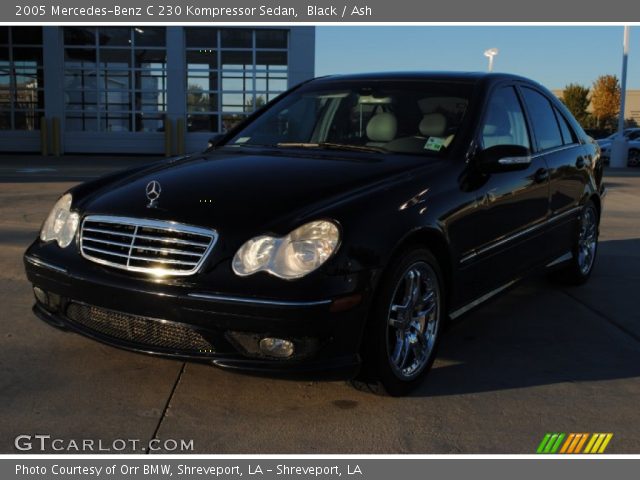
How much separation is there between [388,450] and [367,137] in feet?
6.59

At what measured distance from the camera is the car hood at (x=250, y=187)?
307 centimetres

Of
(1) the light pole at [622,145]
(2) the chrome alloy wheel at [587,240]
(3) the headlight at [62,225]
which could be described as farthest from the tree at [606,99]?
(3) the headlight at [62,225]

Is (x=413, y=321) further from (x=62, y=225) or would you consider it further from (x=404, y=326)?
(x=62, y=225)

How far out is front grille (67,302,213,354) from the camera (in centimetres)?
300

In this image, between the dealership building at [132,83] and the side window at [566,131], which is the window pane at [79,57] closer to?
the dealership building at [132,83]

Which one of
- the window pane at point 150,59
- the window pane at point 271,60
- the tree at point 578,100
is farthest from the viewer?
the tree at point 578,100

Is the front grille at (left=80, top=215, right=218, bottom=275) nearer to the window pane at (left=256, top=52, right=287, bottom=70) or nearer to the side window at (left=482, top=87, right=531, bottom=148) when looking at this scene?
the side window at (left=482, top=87, right=531, bottom=148)

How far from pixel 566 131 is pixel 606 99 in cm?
6157

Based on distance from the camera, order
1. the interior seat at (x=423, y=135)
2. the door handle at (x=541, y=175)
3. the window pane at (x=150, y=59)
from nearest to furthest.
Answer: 1. the interior seat at (x=423, y=135)
2. the door handle at (x=541, y=175)
3. the window pane at (x=150, y=59)

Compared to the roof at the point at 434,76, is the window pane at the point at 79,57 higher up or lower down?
higher up

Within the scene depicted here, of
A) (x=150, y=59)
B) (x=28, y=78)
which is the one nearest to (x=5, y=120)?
(x=28, y=78)

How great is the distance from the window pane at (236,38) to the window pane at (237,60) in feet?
0.87

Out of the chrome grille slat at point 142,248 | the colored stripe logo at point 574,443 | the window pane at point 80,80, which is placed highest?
the window pane at point 80,80
